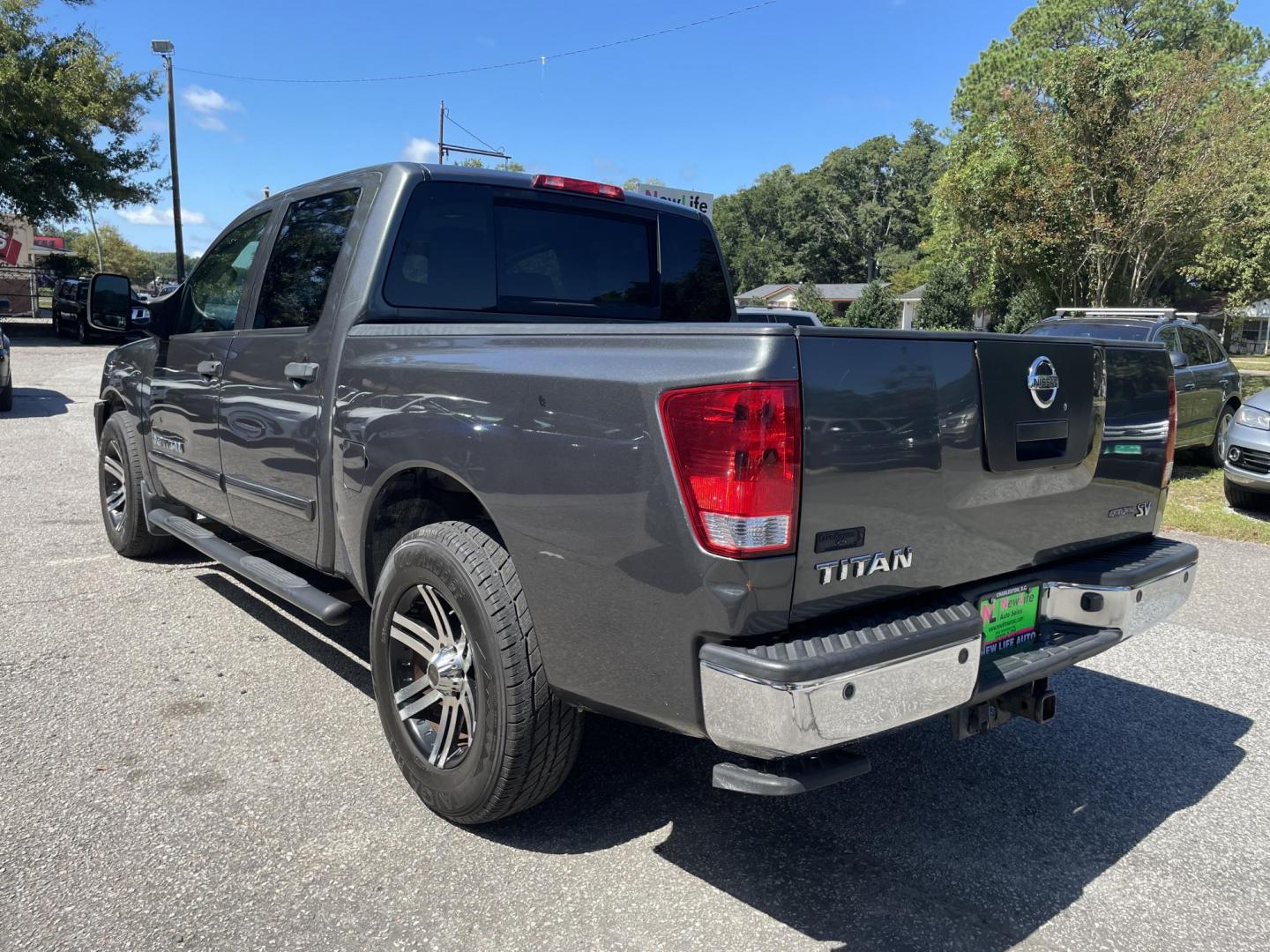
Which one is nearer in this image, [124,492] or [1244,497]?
[124,492]

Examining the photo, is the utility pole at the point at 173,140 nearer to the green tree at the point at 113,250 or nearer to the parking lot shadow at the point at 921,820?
the parking lot shadow at the point at 921,820

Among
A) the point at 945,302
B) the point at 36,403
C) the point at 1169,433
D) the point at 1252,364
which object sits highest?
the point at 945,302

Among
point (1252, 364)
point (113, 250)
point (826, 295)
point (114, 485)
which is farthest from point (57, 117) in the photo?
point (113, 250)

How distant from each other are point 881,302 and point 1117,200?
90.1ft

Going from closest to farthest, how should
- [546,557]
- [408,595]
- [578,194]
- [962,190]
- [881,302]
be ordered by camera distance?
[546,557]
[408,595]
[578,194]
[962,190]
[881,302]

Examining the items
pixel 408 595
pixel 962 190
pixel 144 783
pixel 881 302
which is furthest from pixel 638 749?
pixel 881 302

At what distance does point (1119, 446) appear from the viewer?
9.66ft

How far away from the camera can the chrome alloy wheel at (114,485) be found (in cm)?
555

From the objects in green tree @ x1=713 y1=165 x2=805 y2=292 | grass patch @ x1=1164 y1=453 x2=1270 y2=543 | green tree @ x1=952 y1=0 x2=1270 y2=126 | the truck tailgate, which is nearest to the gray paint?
the truck tailgate

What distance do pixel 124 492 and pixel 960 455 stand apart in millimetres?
4956

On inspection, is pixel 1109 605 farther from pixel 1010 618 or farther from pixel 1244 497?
pixel 1244 497

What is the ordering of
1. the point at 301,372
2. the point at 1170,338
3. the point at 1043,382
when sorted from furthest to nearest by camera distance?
the point at 1170,338 < the point at 301,372 < the point at 1043,382

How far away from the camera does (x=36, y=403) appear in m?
13.7

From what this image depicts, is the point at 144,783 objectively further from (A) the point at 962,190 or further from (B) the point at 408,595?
(A) the point at 962,190
